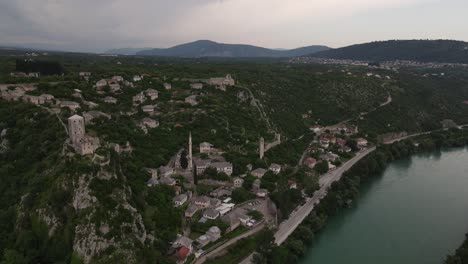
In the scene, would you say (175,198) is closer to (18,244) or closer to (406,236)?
(18,244)

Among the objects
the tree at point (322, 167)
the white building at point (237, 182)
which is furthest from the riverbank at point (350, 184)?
the white building at point (237, 182)

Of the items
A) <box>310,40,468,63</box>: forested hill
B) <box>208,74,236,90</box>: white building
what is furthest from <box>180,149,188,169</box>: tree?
<box>310,40,468,63</box>: forested hill

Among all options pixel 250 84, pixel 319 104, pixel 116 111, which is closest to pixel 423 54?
pixel 319 104

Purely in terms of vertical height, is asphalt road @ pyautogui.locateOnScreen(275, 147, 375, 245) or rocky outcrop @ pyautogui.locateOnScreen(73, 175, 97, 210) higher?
rocky outcrop @ pyautogui.locateOnScreen(73, 175, 97, 210)

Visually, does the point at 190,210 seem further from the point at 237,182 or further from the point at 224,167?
the point at 224,167

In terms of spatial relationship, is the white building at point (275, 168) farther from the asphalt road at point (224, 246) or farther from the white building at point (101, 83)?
the white building at point (101, 83)

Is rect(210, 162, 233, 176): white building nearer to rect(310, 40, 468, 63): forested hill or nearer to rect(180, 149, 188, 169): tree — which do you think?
rect(180, 149, 188, 169): tree
